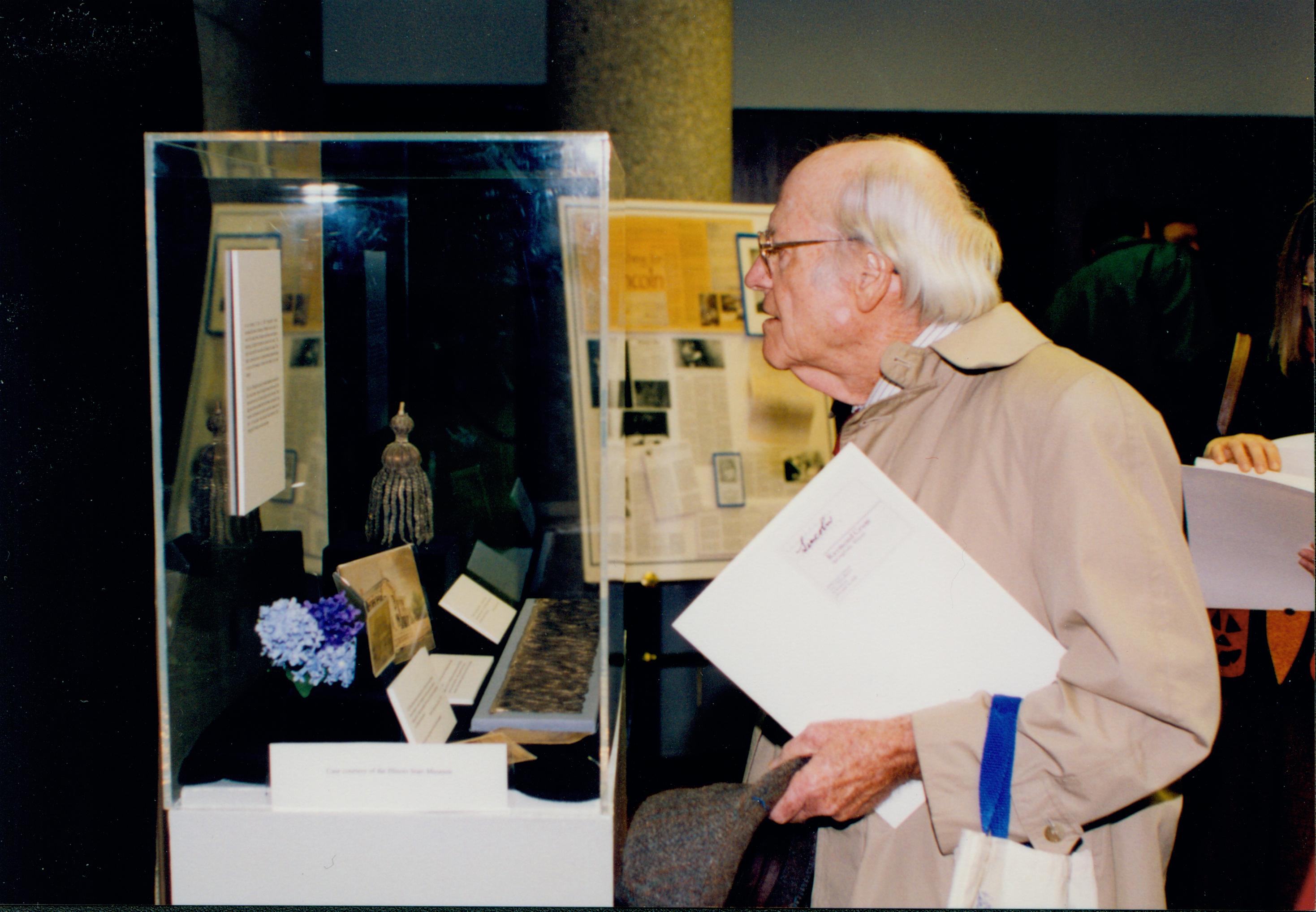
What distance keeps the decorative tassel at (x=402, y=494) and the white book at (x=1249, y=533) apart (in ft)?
4.14

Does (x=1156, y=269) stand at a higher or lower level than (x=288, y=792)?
higher

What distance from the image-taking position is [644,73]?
2.10 metres

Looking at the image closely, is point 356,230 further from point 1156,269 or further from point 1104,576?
point 1156,269

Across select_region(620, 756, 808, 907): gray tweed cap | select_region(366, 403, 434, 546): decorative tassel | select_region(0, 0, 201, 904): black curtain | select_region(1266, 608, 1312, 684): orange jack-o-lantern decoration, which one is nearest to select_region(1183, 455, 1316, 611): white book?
select_region(1266, 608, 1312, 684): orange jack-o-lantern decoration

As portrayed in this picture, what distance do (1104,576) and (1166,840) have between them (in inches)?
18.3

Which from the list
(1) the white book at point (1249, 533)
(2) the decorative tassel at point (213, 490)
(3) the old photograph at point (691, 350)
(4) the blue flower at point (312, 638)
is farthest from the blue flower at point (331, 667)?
(3) the old photograph at point (691, 350)

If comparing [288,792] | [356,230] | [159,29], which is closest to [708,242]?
[356,230]

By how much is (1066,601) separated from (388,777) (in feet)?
2.88

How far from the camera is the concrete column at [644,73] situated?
204 cm

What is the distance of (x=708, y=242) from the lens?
7.84 ft

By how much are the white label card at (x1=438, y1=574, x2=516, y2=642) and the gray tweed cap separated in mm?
652

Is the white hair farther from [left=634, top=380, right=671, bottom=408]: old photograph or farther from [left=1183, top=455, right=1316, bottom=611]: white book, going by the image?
[left=634, top=380, right=671, bottom=408]: old photograph

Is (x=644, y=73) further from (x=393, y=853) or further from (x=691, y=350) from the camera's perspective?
(x=393, y=853)

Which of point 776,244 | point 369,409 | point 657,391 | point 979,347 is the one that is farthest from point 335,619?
point 657,391
